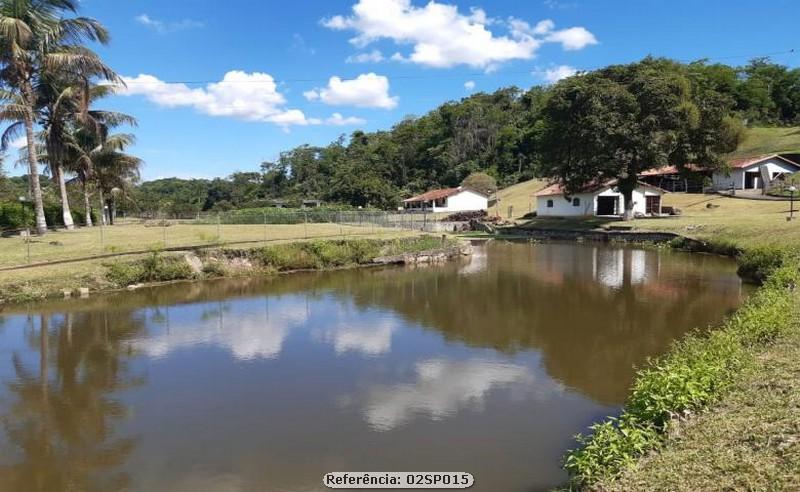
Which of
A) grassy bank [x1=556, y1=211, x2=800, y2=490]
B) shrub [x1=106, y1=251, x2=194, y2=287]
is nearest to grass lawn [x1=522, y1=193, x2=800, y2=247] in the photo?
grassy bank [x1=556, y1=211, x2=800, y2=490]

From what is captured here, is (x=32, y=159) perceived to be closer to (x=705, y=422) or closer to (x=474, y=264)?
(x=474, y=264)

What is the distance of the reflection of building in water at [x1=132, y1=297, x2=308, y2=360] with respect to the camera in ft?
40.6

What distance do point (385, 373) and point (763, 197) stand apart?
44831 mm

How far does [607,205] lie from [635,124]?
12.2 meters

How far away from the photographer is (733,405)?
5.93 meters

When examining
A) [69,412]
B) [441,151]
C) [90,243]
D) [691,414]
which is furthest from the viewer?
[441,151]

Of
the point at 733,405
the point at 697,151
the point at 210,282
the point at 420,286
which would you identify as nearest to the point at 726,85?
the point at 697,151

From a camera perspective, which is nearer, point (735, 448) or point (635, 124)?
point (735, 448)

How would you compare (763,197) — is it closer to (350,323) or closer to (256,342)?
(350,323)

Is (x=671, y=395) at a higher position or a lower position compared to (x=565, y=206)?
lower

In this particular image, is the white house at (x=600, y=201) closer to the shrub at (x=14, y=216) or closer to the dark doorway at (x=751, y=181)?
the dark doorway at (x=751, y=181)

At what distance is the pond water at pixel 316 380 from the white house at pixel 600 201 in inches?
1167

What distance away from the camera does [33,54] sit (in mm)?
26812

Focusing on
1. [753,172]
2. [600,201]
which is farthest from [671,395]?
[753,172]
